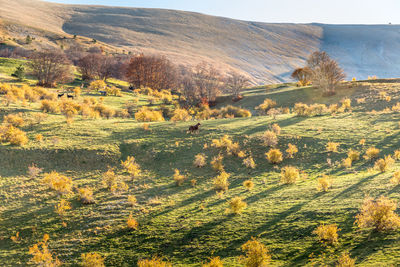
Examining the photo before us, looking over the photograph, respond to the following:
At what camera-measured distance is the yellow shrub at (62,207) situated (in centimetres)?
1174

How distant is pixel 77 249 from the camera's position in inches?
385

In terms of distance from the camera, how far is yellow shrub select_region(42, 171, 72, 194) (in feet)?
44.4

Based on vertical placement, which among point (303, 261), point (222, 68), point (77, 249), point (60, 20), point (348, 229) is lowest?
point (77, 249)

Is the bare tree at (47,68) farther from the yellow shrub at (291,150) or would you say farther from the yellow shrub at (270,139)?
the yellow shrub at (291,150)

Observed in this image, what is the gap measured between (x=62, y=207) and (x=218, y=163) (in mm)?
9352

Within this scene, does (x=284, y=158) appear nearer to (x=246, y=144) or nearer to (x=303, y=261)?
(x=246, y=144)

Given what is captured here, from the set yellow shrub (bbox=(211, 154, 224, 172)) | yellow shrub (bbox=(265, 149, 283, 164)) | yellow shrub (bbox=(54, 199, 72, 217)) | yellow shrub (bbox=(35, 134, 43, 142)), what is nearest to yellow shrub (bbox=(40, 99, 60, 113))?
yellow shrub (bbox=(35, 134, 43, 142))

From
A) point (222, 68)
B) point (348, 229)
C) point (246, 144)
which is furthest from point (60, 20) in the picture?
point (348, 229)

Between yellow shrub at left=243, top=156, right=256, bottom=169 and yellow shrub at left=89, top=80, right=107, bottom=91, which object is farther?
yellow shrub at left=89, top=80, right=107, bottom=91

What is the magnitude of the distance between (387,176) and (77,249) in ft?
47.7

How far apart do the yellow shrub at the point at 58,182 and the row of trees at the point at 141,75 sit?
34.4m

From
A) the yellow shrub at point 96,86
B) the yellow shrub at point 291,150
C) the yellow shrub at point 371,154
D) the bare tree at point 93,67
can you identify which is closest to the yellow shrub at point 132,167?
the yellow shrub at point 291,150

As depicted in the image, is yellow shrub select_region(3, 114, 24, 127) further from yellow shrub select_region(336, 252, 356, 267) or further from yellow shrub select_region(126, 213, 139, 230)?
yellow shrub select_region(336, 252, 356, 267)

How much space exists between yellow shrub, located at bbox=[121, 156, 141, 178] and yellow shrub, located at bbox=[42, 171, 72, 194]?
3471 millimetres
